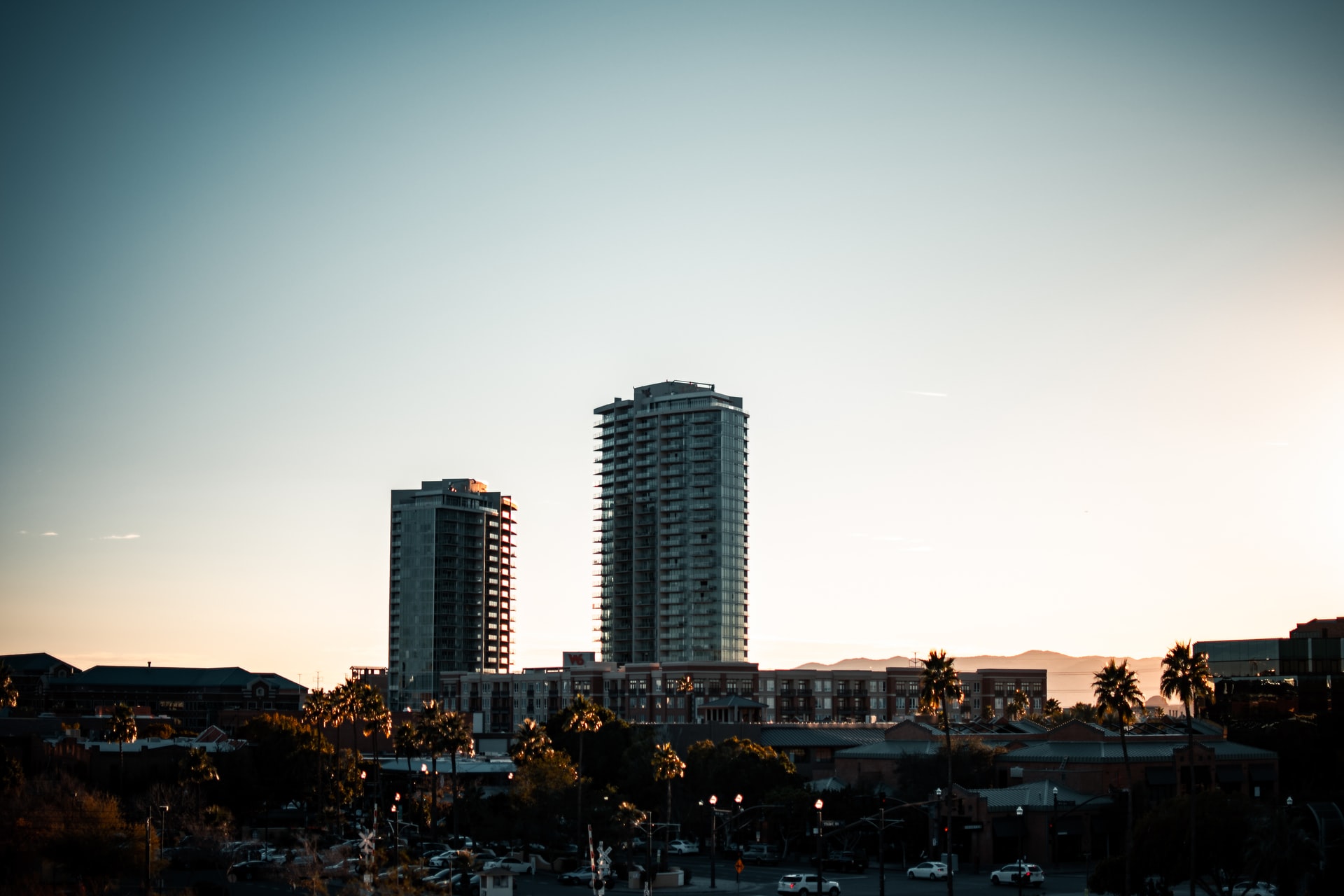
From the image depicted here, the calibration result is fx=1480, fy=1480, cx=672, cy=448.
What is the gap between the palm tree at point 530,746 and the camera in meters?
132

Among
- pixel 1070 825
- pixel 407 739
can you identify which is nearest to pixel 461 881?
pixel 1070 825

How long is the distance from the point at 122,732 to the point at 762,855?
6765cm

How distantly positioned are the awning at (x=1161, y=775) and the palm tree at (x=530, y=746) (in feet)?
175

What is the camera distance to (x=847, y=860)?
117m

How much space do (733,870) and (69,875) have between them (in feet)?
167

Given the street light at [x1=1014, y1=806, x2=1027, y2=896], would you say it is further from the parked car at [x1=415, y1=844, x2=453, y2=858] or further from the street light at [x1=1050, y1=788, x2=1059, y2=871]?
the parked car at [x1=415, y1=844, x2=453, y2=858]

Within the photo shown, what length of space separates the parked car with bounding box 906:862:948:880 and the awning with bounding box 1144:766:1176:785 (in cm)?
3022

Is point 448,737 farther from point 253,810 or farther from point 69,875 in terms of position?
point 69,875

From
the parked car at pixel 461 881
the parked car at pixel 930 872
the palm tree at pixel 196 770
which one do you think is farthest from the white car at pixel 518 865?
the palm tree at pixel 196 770

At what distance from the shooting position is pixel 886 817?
123 metres

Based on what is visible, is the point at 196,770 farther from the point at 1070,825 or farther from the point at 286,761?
the point at 1070,825

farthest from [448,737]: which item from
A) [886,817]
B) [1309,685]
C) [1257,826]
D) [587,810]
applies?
[1309,685]

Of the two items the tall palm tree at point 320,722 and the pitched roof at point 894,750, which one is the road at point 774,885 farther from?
the tall palm tree at point 320,722

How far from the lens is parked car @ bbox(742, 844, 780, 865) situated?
12500 cm
